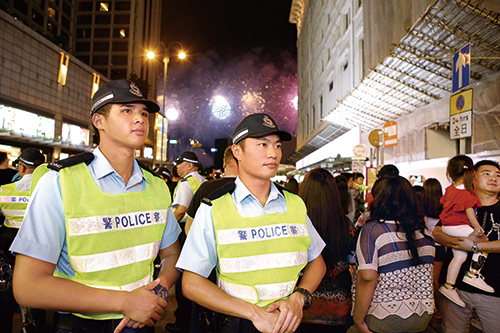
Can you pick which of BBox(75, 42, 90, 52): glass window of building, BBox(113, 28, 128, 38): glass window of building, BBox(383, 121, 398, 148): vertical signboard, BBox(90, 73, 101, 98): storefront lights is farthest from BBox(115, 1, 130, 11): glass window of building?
BBox(383, 121, 398, 148): vertical signboard

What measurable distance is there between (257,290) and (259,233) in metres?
0.36

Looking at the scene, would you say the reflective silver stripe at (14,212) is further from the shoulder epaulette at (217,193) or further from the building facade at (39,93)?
the building facade at (39,93)

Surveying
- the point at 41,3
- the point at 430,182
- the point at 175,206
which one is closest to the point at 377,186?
the point at 430,182

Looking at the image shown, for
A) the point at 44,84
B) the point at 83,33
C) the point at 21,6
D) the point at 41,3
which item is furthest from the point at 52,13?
the point at 44,84

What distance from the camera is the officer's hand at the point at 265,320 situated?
165cm

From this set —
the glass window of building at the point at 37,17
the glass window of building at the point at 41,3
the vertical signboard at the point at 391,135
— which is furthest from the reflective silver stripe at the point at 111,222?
the glass window of building at the point at 41,3

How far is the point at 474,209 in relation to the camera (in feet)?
12.2

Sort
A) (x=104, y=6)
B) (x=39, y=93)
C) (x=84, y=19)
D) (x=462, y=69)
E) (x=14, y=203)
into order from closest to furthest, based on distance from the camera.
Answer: (x=14, y=203)
(x=462, y=69)
(x=39, y=93)
(x=104, y=6)
(x=84, y=19)

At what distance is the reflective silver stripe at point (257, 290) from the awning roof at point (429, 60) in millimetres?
7445

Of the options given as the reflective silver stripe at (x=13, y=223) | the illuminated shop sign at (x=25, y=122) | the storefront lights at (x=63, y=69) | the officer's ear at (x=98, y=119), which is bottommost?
the reflective silver stripe at (x=13, y=223)

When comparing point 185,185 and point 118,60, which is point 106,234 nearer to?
point 185,185

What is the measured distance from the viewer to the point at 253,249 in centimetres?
184

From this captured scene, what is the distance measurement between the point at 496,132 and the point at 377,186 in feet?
28.1

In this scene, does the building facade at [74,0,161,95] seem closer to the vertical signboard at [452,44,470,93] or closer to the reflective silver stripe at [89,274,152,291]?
the vertical signboard at [452,44,470,93]
